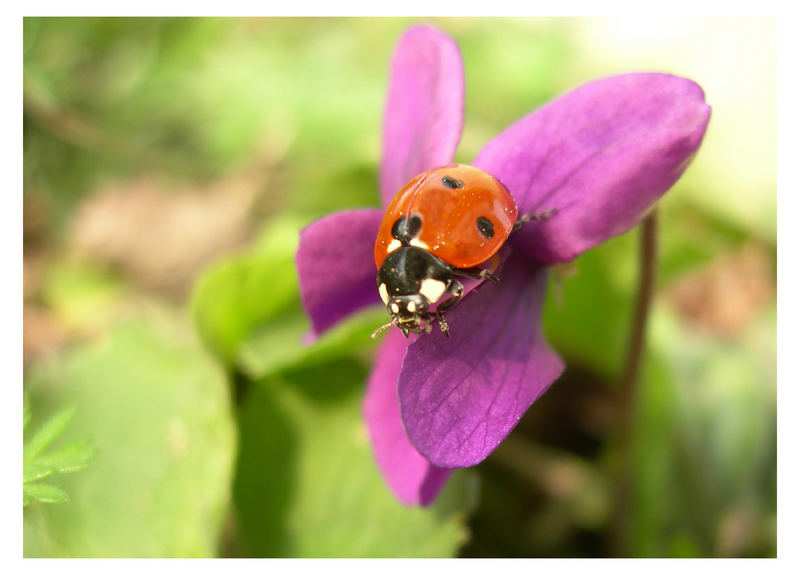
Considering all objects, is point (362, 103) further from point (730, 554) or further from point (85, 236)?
point (730, 554)

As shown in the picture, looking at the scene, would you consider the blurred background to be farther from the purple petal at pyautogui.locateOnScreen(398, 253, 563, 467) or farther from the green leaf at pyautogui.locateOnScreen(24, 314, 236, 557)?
the purple petal at pyautogui.locateOnScreen(398, 253, 563, 467)

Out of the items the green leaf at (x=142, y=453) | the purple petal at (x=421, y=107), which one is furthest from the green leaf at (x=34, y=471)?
the purple petal at (x=421, y=107)

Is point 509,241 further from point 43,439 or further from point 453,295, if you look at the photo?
point 43,439

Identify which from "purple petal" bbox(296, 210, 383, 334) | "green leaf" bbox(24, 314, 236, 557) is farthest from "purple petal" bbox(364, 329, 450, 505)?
"green leaf" bbox(24, 314, 236, 557)

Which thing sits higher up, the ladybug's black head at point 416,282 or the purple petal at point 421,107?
the purple petal at point 421,107

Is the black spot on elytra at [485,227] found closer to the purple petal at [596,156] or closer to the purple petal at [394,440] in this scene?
the purple petal at [596,156]

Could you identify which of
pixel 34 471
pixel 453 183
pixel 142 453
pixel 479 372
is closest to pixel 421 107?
pixel 453 183
